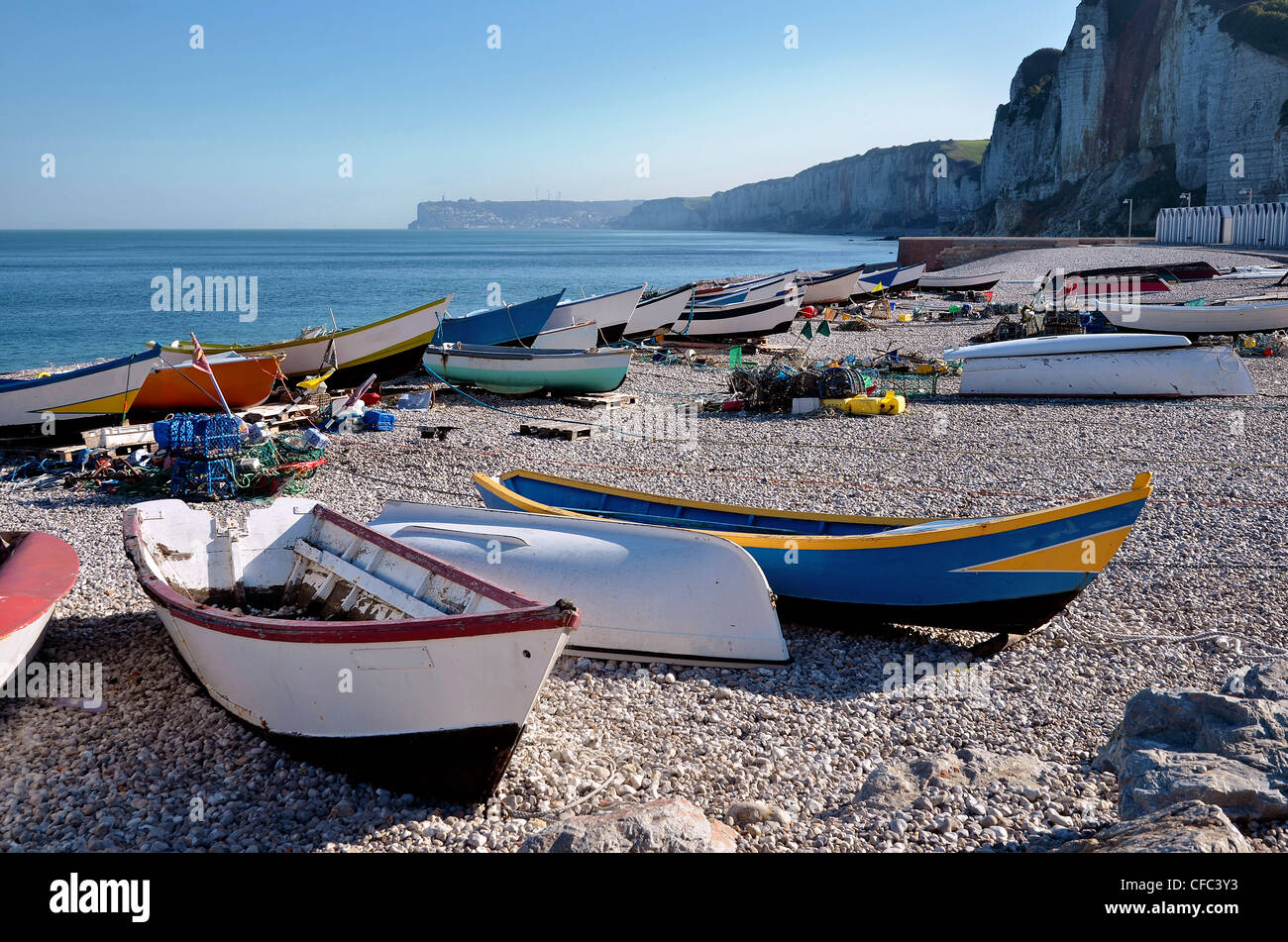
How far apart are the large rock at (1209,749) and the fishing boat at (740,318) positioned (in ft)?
70.5

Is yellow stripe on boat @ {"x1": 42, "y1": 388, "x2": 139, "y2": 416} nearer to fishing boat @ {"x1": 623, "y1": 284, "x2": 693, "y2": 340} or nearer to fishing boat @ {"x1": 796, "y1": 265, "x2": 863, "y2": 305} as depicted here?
fishing boat @ {"x1": 623, "y1": 284, "x2": 693, "y2": 340}

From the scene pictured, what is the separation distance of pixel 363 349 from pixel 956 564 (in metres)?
14.3

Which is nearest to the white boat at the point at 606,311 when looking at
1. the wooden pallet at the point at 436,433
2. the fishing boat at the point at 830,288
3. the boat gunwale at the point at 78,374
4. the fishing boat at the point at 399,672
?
the wooden pallet at the point at 436,433

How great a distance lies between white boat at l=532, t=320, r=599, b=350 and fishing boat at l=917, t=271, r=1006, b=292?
25082mm

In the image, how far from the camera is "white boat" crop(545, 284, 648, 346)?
22.4 m

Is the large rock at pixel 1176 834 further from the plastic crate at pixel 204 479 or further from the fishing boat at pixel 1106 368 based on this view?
the fishing boat at pixel 1106 368

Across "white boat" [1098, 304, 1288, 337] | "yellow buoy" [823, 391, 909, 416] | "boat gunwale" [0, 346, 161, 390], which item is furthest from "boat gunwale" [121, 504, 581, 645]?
"white boat" [1098, 304, 1288, 337]

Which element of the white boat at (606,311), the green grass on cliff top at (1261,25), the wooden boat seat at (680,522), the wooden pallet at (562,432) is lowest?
the wooden boat seat at (680,522)

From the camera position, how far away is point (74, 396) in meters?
13.3

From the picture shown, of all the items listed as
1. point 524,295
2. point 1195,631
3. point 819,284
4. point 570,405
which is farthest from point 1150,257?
point 1195,631

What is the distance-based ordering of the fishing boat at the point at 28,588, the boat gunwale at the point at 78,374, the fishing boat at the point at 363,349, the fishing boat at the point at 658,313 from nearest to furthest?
the fishing boat at the point at 28,588
the boat gunwale at the point at 78,374
the fishing boat at the point at 363,349
the fishing boat at the point at 658,313

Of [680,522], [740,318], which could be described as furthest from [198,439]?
[740,318]

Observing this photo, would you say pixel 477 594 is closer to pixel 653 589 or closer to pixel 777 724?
pixel 653 589

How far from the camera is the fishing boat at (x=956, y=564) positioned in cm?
625
